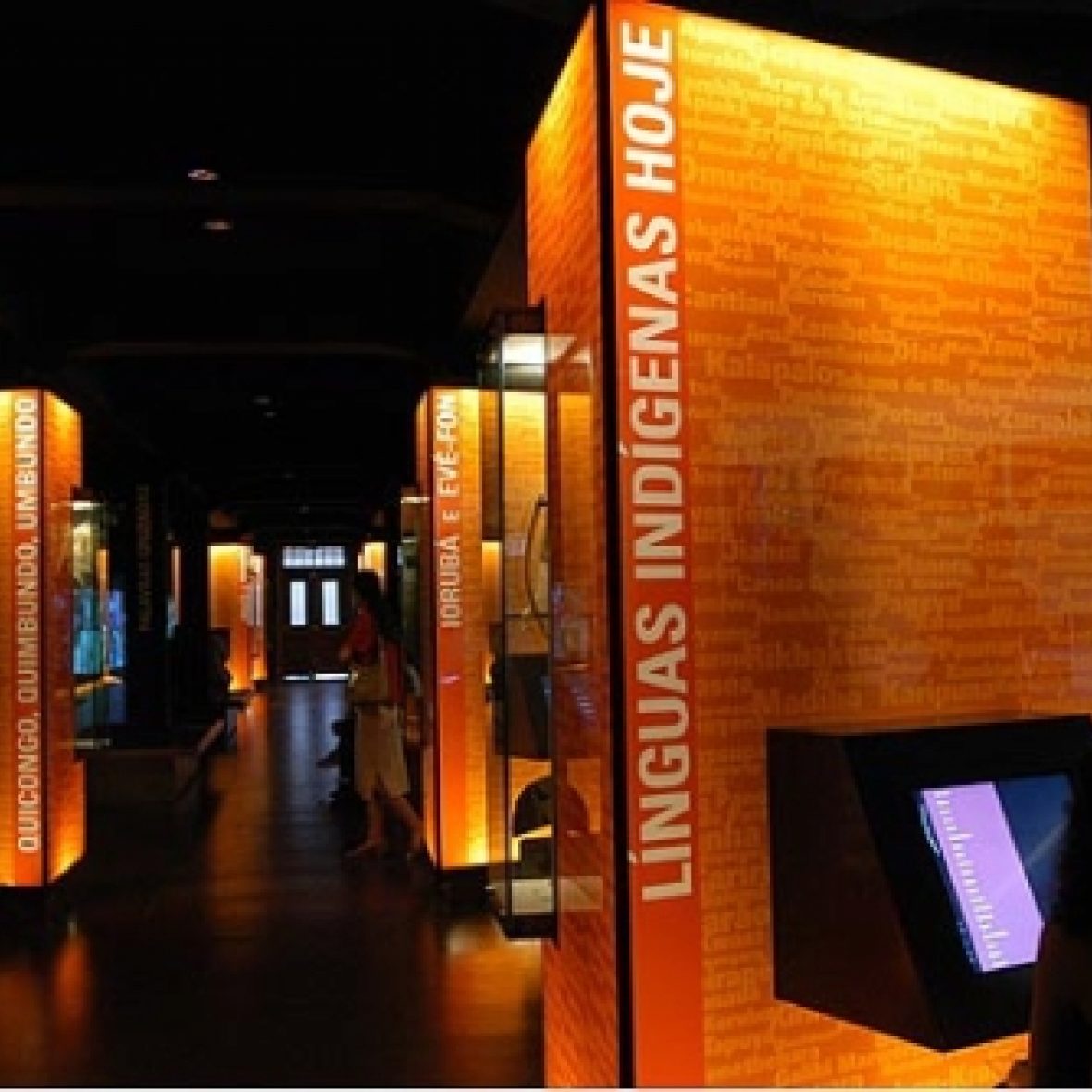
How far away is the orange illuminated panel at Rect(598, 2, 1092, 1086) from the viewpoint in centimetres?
292

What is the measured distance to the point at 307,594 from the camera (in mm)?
32406

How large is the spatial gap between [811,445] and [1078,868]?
143cm

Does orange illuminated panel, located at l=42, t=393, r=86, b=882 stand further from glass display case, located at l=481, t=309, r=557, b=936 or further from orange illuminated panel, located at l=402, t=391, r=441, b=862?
glass display case, located at l=481, t=309, r=557, b=936

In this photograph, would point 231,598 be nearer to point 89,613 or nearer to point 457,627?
point 89,613

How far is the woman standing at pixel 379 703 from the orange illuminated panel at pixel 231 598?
1726 centimetres

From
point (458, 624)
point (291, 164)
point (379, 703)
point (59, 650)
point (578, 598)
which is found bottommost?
point (379, 703)

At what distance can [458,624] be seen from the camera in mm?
7301

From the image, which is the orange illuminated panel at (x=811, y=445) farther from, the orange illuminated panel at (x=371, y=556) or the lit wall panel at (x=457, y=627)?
the orange illuminated panel at (x=371, y=556)

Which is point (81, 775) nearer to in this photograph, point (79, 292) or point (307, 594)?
point (79, 292)

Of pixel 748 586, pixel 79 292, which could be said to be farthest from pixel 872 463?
pixel 79 292

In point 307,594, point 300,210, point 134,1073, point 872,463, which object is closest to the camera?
point 872,463

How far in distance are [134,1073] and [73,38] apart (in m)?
3.39

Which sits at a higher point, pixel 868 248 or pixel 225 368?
pixel 225 368

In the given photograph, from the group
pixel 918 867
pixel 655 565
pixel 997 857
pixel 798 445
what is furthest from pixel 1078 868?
pixel 798 445
